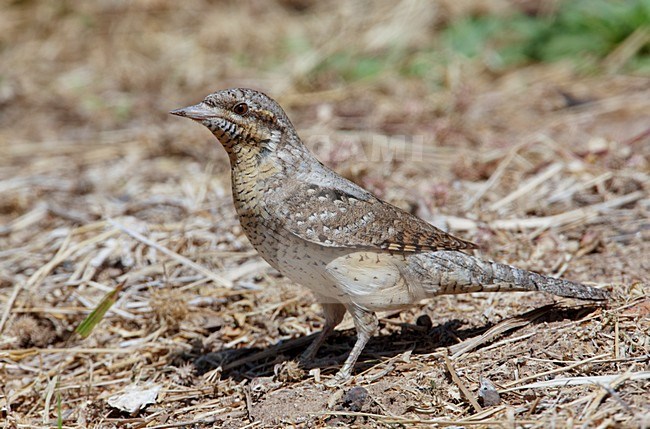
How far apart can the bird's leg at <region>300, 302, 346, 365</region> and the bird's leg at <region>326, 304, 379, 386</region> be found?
278 millimetres

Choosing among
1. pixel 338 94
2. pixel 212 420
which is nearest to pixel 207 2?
pixel 338 94

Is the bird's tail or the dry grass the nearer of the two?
the dry grass

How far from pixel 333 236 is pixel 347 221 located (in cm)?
12

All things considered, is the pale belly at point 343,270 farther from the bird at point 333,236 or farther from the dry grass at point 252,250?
the dry grass at point 252,250

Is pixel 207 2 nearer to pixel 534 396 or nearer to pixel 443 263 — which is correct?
pixel 443 263

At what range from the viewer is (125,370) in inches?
177

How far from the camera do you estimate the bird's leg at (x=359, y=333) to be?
385 cm

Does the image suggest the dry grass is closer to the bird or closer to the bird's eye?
the bird

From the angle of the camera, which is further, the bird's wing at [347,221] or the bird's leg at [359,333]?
the bird's leg at [359,333]

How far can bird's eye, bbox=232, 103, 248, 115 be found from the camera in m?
3.77

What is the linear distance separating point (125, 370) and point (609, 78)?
5509 millimetres

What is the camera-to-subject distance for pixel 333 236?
370cm

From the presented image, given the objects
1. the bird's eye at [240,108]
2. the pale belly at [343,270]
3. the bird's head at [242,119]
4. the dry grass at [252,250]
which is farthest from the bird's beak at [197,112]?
the dry grass at [252,250]

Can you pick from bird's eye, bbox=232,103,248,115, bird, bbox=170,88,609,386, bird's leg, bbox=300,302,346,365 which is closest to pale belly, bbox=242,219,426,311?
bird, bbox=170,88,609,386
